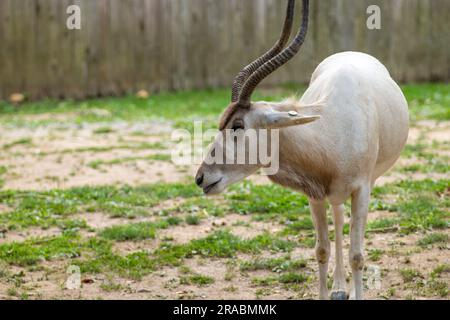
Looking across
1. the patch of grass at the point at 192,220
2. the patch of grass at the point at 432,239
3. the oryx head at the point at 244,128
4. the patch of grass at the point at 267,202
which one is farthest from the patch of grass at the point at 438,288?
the patch of grass at the point at 192,220

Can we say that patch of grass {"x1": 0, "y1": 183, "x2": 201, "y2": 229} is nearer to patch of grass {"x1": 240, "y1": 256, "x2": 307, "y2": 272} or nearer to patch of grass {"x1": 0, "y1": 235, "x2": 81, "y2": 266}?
patch of grass {"x1": 0, "y1": 235, "x2": 81, "y2": 266}

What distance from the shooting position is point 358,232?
5422 millimetres

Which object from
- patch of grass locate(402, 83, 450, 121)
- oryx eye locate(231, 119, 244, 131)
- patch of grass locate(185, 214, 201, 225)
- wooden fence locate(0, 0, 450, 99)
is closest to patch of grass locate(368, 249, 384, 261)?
patch of grass locate(185, 214, 201, 225)

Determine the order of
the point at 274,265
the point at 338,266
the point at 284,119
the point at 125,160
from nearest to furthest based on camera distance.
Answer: the point at 284,119, the point at 338,266, the point at 274,265, the point at 125,160

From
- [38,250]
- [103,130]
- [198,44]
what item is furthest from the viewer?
[198,44]

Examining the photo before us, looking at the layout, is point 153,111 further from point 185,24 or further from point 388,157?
point 388,157

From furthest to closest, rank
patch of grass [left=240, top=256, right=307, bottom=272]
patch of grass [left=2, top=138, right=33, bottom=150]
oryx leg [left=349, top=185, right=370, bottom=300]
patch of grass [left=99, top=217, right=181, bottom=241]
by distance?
patch of grass [left=2, top=138, right=33, bottom=150]
patch of grass [left=99, top=217, right=181, bottom=241]
patch of grass [left=240, top=256, right=307, bottom=272]
oryx leg [left=349, top=185, right=370, bottom=300]

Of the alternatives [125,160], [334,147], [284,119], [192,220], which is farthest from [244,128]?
[125,160]

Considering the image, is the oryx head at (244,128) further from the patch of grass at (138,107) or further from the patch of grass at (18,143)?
the patch of grass at (138,107)

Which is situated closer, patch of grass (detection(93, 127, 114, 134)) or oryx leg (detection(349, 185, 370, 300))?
oryx leg (detection(349, 185, 370, 300))

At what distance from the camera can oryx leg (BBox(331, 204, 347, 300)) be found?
591cm

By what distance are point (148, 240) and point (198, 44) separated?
1041 cm

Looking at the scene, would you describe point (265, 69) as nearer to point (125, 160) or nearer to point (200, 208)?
point (200, 208)

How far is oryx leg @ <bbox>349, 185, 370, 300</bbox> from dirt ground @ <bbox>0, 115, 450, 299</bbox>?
0.29m
